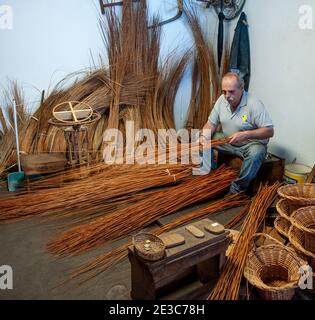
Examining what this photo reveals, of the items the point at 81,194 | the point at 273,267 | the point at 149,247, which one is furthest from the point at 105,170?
the point at 273,267

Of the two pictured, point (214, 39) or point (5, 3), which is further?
point (214, 39)

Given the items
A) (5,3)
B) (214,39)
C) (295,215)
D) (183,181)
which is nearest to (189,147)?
(183,181)

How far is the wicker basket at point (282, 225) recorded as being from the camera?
1913 mm

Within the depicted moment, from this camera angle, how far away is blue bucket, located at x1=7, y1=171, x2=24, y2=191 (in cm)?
252

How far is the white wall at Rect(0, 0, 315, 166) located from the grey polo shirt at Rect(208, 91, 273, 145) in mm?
498

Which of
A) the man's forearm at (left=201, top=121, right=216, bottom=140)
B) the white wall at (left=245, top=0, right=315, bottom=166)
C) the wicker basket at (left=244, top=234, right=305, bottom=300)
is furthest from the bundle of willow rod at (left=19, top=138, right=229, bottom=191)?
the wicker basket at (left=244, top=234, right=305, bottom=300)

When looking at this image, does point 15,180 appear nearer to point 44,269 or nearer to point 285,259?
point 44,269

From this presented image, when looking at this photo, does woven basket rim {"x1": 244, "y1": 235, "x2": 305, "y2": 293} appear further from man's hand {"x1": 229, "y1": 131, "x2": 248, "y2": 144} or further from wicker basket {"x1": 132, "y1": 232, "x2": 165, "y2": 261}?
man's hand {"x1": 229, "y1": 131, "x2": 248, "y2": 144}

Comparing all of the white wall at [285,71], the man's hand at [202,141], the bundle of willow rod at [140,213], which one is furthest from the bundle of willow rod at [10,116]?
the white wall at [285,71]

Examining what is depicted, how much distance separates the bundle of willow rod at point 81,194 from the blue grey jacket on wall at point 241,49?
1.42m
